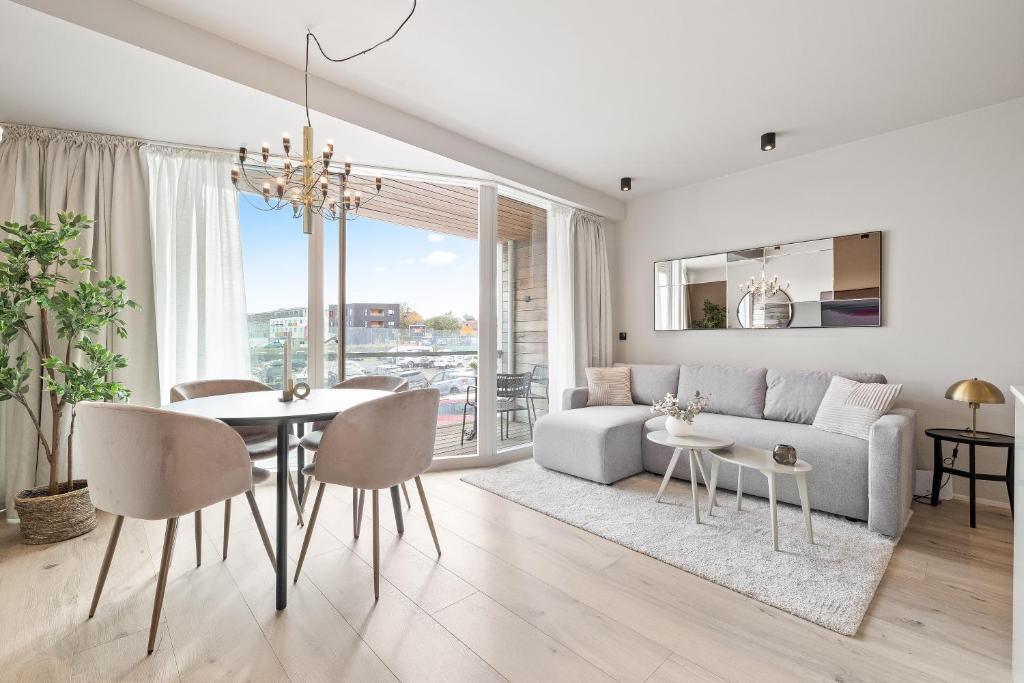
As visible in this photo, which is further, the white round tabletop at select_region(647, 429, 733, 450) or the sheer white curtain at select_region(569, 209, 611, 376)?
the sheer white curtain at select_region(569, 209, 611, 376)

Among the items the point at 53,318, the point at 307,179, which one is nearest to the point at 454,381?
the point at 307,179

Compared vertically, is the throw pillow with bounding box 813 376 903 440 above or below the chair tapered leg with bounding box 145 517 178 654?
above

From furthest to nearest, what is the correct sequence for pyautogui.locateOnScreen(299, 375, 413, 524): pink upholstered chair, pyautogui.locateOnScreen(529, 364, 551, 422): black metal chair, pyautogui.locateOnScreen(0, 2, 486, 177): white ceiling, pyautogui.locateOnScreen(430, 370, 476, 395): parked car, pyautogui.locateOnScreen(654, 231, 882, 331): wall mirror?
1. pyautogui.locateOnScreen(529, 364, 551, 422): black metal chair
2. pyautogui.locateOnScreen(430, 370, 476, 395): parked car
3. pyautogui.locateOnScreen(654, 231, 882, 331): wall mirror
4. pyautogui.locateOnScreen(299, 375, 413, 524): pink upholstered chair
5. pyautogui.locateOnScreen(0, 2, 486, 177): white ceiling

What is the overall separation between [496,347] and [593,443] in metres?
1.20

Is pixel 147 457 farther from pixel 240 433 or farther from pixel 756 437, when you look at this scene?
pixel 756 437

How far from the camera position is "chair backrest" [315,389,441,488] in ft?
6.06

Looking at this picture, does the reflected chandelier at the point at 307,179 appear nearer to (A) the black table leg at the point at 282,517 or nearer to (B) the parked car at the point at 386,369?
(A) the black table leg at the point at 282,517

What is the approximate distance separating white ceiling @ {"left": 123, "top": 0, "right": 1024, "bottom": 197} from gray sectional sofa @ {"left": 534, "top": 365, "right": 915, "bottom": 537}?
1.85 meters

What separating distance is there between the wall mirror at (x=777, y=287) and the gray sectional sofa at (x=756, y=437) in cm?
48

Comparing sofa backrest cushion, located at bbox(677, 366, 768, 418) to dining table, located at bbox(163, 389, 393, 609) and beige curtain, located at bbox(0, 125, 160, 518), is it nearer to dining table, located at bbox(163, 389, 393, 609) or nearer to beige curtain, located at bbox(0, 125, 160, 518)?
dining table, located at bbox(163, 389, 393, 609)

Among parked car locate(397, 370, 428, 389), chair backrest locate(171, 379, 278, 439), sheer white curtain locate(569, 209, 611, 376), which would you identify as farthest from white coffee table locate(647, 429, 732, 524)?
chair backrest locate(171, 379, 278, 439)

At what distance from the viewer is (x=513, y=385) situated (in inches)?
163

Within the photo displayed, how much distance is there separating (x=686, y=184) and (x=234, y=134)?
3.76 metres

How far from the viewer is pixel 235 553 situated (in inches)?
88.0
